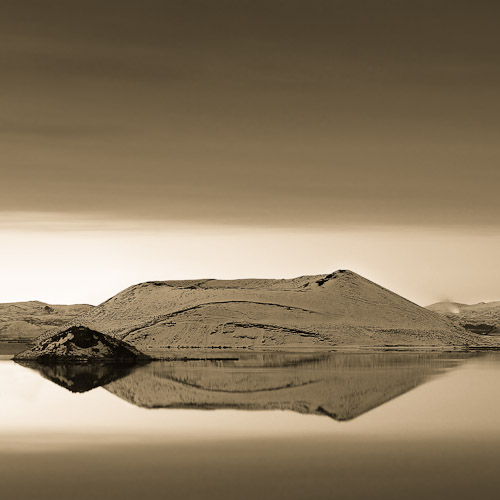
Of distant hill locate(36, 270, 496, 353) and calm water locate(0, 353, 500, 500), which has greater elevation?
distant hill locate(36, 270, 496, 353)

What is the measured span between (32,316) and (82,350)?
108 metres

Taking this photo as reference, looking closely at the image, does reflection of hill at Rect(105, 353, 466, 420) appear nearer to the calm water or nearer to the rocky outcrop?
the calm water

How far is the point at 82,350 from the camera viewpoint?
29922 mm

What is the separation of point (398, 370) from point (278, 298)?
3921 cm

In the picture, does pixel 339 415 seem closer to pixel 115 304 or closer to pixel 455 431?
pixel 455 431

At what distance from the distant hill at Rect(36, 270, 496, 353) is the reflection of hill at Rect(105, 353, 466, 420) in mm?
24706

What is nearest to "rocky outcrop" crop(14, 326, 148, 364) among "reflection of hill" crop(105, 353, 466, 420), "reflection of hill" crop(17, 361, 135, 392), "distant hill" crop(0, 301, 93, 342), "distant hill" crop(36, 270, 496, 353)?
"reflection of hill" crop(17, 361, 135, 392)

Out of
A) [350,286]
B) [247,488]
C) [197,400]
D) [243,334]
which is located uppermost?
[350,286]

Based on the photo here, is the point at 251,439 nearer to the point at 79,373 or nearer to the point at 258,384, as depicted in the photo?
the point at 258,384

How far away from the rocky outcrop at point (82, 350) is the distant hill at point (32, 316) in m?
72.1

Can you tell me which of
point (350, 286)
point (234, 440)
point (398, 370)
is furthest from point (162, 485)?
point (350, 286)

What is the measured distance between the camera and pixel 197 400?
15.1 metres

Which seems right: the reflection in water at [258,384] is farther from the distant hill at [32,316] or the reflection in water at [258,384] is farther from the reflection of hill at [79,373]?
the distant hill at [32,316]

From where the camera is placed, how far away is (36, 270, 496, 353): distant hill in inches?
2096
